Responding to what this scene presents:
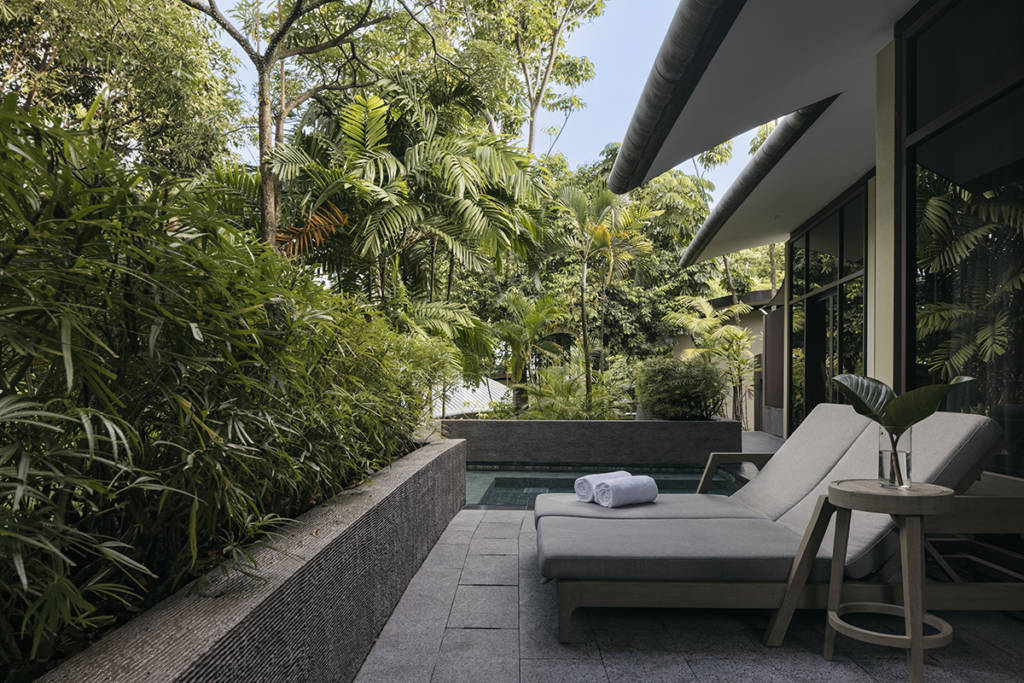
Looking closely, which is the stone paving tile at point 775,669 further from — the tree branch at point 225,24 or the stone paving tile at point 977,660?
the tree branch at point 225,24

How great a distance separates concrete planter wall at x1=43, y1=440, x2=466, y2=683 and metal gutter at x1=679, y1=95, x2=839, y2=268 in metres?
3.93

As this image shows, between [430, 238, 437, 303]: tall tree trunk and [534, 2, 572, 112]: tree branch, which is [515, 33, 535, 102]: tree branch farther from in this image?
[430, 238, 437, 303]: tall tree trunk

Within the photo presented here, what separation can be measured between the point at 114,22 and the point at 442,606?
424 inches

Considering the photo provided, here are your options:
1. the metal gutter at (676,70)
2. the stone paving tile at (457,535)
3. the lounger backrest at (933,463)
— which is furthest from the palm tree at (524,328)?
the lounger backrest at (933,463)

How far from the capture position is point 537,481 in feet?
22.1

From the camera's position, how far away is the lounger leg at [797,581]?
2.39 meters

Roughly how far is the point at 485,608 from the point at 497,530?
4.89ft

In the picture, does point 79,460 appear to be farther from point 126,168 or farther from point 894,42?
point 894,42

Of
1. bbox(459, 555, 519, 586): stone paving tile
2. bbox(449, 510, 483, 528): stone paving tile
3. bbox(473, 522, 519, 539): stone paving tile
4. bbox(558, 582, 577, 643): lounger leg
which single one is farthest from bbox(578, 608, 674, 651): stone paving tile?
bbox(449, 510, 483, 528): stone paving tile

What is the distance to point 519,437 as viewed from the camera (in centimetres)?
780

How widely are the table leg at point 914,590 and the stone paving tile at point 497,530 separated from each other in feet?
8.16

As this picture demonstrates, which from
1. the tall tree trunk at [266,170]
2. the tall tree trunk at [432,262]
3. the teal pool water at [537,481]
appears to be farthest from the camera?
the tall tree trunk at [432,262]

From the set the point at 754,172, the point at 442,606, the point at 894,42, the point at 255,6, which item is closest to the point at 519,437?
the point at 754,172

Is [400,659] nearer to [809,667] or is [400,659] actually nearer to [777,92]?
[809,667]
